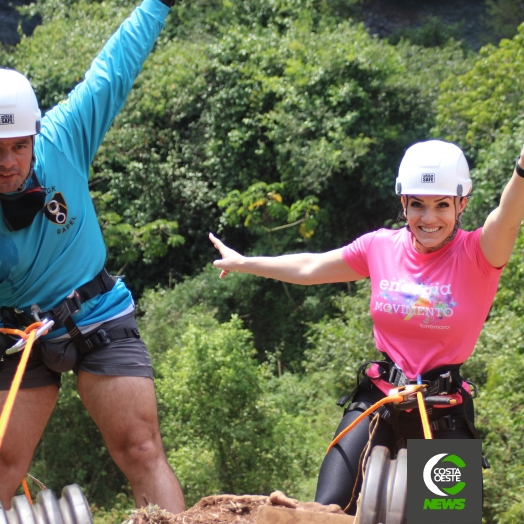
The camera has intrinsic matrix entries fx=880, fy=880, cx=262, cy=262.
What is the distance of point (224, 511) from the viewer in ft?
9.86

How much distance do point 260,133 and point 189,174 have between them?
1549 mm

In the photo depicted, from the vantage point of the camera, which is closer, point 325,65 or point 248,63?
point 325,65

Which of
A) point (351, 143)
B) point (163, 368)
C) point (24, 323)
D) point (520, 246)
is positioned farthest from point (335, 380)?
point (24, 323)

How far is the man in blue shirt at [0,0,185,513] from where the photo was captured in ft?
11.0

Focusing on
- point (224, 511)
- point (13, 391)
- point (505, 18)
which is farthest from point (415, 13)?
point (13, 391)

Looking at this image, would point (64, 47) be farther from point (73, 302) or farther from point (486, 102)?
point (73, 302)

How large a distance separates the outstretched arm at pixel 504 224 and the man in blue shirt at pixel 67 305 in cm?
143

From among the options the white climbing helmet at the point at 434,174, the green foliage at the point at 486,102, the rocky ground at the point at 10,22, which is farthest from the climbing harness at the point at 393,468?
the rocky ground at the point at 10,22

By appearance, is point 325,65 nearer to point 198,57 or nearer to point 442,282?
point 198,57

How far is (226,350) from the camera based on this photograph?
9.31 m

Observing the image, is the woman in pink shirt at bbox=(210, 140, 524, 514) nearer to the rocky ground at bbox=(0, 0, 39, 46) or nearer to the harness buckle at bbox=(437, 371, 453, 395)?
the harness buckle at bbox=(437, 371, 453, 395)

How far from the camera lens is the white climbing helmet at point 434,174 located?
3188 mm

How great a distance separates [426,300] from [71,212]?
55.5 inches

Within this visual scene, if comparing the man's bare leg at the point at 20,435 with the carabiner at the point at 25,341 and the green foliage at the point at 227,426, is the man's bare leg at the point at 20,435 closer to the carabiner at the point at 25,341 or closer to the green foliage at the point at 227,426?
the carabiner at the point at 25,341
